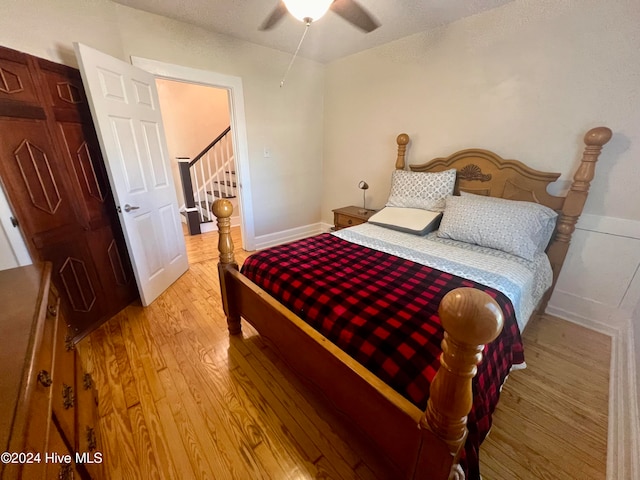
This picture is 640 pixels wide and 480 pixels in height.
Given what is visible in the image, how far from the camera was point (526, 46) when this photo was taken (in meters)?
1.95

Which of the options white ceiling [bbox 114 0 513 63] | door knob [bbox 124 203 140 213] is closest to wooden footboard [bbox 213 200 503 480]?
door knob [bbox 124 203 140 213]

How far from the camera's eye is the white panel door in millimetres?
1775

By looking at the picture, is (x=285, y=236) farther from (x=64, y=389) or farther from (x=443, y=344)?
(x=443, y=344)

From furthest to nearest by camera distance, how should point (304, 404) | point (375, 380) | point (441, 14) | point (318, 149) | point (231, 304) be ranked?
point (318, 149)
point (441, 14)
point (231, 304)
point (304, 404)
point (375, 380)

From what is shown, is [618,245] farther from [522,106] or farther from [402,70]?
[402,70]

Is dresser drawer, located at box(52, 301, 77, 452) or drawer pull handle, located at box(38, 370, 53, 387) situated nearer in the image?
drawer pull handle, located at box(38, 370, 53, 387)

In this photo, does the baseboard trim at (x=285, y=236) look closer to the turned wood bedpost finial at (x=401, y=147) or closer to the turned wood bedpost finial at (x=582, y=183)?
the turned wood bedpost finial at (x=401, y=147)

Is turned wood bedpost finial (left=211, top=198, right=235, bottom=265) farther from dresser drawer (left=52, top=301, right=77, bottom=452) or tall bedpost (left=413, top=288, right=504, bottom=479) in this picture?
tall bedpost (left=413, top=288, right=504, bottom=479)

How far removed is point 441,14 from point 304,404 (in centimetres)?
304

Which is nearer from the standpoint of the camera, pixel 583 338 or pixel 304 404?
pixel 304 404

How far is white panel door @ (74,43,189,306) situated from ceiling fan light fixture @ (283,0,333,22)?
53.1 inches

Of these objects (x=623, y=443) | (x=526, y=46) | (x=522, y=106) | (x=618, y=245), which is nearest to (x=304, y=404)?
(x=623, y=443)

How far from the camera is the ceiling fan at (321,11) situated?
1377mm

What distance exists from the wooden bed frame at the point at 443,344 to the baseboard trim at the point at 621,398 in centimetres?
39
